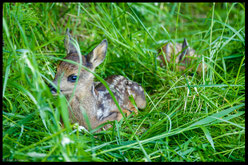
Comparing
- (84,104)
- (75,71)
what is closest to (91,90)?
(84,104)

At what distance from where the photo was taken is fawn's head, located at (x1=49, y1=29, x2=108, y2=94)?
8.98 feet

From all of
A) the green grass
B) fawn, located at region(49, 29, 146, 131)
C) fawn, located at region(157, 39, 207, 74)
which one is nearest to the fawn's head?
fawn, located at region(49, 29, 146, 131)

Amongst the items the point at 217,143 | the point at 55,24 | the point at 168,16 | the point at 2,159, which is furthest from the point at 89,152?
the point at 168,16

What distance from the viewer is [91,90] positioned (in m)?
3.05

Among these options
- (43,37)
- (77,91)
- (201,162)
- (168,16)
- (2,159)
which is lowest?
(201,162)

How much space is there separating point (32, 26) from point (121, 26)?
3.99ft

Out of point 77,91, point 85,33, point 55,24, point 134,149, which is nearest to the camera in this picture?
point 134,149

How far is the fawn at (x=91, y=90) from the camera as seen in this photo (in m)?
2.77

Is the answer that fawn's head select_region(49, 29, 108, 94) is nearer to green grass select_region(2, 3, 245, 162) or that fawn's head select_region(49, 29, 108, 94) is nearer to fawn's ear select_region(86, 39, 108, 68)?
fawn's ear select_region(86, 39, 108, 68)

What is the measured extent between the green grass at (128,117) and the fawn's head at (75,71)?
0.18 metres

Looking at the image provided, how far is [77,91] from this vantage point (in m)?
2.91

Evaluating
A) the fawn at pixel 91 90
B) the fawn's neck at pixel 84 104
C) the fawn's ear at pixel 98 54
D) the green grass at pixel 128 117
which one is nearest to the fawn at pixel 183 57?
the green grass at pixel 128 117

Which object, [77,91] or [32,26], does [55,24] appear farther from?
[77,91]

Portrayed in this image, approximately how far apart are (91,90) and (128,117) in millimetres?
484
